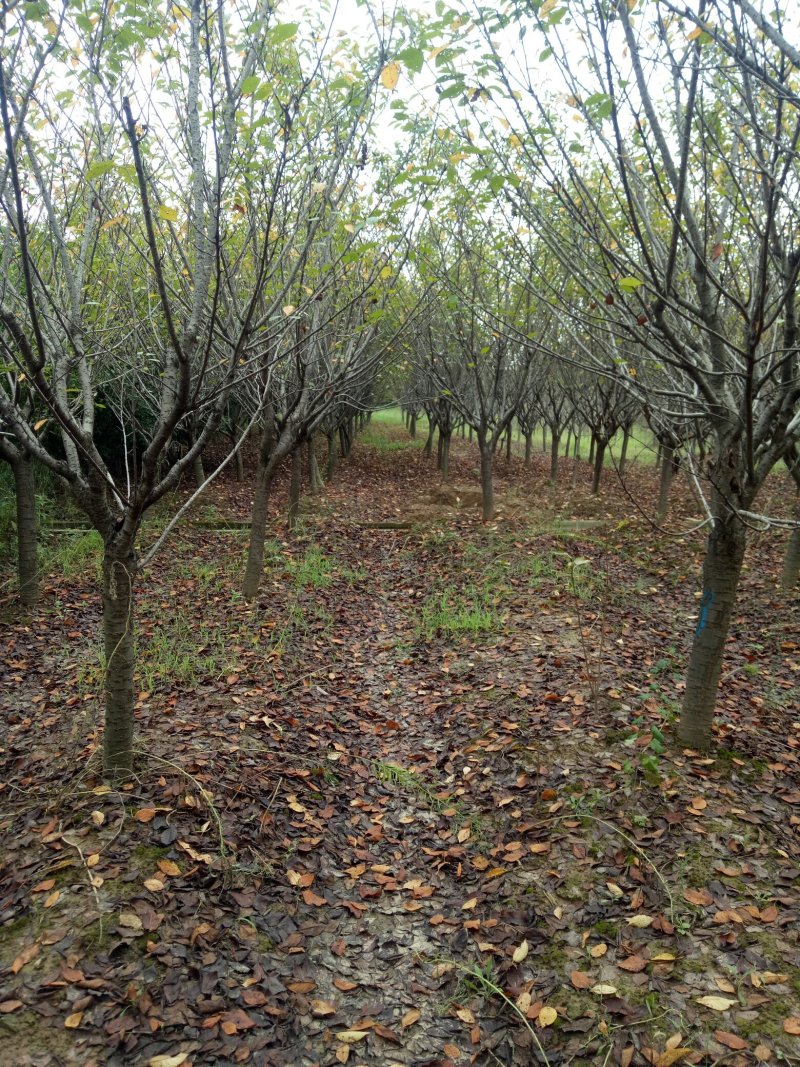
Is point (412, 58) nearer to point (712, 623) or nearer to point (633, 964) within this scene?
point (712, 623)

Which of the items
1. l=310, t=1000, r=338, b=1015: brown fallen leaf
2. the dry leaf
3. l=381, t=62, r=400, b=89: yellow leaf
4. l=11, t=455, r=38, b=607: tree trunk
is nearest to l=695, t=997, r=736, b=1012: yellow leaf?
l=310, t=1000, r=338, b=1015: brown fallen leaf

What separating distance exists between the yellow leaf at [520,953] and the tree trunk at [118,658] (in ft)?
7.52

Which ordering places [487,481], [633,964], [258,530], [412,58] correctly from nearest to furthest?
[412,58] < [633,964] < [258,530] < [487,481]

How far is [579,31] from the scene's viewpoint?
3.03m

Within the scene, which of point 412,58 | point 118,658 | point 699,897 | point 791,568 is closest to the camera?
point 412,58

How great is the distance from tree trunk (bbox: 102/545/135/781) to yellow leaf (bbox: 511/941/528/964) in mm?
2292

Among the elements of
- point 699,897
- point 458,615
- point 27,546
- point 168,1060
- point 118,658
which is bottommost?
point 168,1060

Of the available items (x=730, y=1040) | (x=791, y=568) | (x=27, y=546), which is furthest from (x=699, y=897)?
(x=27, y=546)

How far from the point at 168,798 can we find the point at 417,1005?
1701mm

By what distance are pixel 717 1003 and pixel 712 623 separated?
6.51 ft

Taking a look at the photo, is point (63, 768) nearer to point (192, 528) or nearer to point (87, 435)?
point (87, 435)

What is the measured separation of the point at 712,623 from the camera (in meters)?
3.85

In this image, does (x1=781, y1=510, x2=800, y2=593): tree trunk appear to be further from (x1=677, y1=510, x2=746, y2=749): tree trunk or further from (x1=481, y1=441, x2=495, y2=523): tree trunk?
(x1=481, y1=441, x2=495, y2=523): tree trunk

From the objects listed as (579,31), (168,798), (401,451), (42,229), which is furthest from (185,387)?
(401,451)
